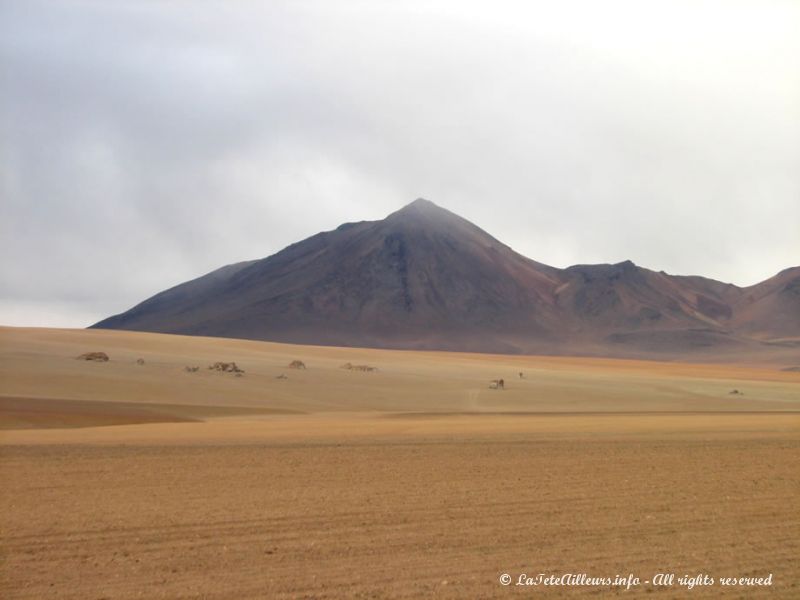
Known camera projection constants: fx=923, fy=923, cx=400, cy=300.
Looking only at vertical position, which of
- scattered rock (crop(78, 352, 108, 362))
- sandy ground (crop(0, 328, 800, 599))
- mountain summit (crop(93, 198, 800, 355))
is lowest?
sandy ground (crop(0, 328, 800, 599))

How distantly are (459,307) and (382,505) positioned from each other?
6251 inches

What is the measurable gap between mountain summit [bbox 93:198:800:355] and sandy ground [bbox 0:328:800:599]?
121745 mm

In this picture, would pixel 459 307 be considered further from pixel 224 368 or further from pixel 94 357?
pixel 94 357

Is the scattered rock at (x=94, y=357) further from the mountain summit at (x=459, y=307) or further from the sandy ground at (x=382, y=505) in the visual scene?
the mountain summit at (x=459, y=307)

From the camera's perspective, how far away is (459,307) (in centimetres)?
17062

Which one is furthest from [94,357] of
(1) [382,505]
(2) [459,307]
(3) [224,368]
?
(2) [459,307]

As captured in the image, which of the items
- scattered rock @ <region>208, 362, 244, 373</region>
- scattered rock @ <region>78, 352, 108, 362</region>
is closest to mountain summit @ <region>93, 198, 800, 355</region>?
scattered rock @ <region>208, 362, 244, 373</region>

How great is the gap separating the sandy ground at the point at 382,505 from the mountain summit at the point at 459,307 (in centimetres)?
12175

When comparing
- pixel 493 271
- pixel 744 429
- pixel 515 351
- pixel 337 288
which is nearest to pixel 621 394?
pixel 744 429

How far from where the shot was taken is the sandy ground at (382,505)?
8.85 metres

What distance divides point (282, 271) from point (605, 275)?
66608 millimetres

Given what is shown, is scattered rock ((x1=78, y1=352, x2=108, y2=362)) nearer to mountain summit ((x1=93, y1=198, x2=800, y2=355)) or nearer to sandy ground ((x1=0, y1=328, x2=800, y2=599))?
sandy ground ((x1=0, y1=328, x2=800, y2=599))

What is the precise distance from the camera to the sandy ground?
8.85 m

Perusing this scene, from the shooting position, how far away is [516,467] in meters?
16.4
